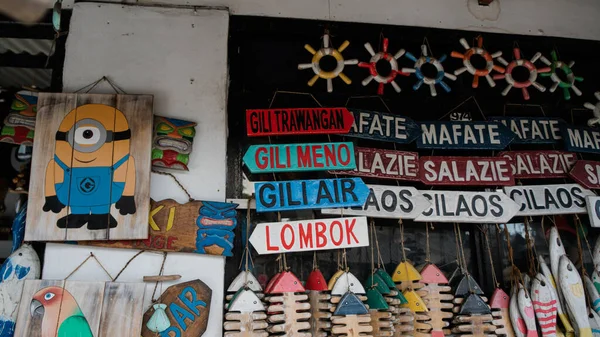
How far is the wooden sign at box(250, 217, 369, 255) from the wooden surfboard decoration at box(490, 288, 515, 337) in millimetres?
934

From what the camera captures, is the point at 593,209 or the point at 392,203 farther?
Answer: the point at 593,209

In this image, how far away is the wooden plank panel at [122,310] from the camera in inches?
97.3

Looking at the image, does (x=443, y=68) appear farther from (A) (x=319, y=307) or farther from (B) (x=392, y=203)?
(A) (x=319, y=307)

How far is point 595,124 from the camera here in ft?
12.0

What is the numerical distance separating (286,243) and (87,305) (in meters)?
1.06

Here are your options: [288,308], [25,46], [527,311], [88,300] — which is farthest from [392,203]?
[25,46]

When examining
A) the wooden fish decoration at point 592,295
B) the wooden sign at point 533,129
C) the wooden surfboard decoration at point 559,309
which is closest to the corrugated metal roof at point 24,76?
the wooden sign at point 533,129

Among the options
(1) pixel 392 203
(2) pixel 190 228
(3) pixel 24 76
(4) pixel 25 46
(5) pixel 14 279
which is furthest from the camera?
(3) pixel 24 76

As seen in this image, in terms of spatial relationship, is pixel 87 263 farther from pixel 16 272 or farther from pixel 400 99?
pixel 400 99

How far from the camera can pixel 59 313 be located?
244 cm

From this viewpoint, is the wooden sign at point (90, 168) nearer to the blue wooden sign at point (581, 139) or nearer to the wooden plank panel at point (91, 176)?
the wooden plank panel at point (91, 176)

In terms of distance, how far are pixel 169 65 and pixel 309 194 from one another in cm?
112

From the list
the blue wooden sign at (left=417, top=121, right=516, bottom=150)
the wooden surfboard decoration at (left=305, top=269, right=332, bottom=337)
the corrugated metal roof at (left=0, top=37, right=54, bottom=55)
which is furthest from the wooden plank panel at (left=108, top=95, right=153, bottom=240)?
the blue wooden sign at (left=417, top=121, right=516, bottom=150)

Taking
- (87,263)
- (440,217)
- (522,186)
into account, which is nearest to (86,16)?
(87,263)
